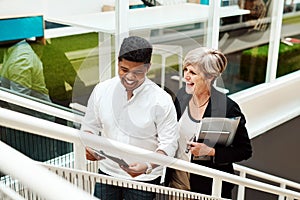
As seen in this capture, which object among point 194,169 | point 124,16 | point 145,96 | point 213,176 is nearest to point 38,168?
point 145,96

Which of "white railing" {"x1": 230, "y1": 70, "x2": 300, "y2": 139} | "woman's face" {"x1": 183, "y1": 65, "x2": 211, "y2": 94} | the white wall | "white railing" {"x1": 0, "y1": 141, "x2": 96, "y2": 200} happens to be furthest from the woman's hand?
"white railing" {"x1": 230, "y1": 70, "x2": 300, "y2": 139}

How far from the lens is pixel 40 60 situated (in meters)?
3.10

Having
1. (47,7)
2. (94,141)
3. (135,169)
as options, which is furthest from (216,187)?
(47,7)

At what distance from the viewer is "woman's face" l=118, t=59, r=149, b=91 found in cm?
160

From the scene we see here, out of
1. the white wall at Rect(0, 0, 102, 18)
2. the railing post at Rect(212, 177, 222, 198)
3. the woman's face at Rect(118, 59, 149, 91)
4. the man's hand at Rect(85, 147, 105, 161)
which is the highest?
the white wall at Rect(0, 0, 102, 18)

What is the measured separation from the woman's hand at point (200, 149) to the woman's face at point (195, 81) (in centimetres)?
22

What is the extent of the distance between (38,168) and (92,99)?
3.41 ft

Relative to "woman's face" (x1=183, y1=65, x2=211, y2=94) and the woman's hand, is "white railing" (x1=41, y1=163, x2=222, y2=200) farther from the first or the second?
"woman's face" (x1=183, y1=65, x2=211, y2=94)

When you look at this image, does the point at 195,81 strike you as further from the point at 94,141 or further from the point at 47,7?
the point at 47,7

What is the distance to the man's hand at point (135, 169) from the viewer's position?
164cm

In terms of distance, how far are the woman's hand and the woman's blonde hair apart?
0.28 meters

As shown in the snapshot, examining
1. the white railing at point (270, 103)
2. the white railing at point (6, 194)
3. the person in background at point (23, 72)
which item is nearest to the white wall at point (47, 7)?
the person in background at point (23, 72)

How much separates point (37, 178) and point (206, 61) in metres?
1.28

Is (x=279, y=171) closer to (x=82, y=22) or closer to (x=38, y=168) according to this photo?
(x=82, y=22)
